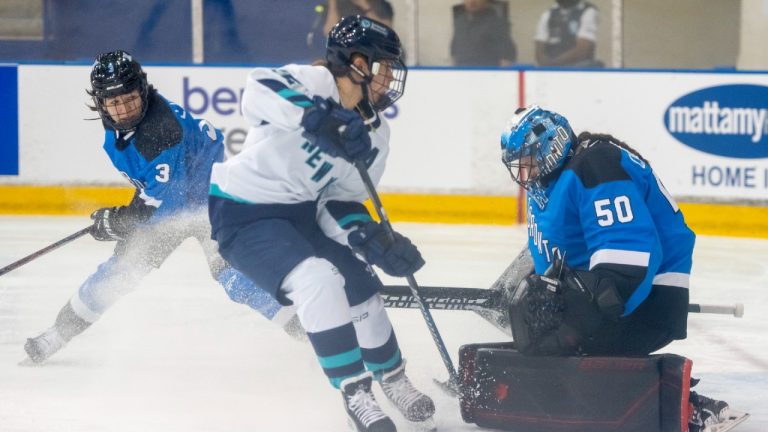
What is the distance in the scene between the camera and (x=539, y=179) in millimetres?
3070

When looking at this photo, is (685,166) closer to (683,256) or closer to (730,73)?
(730,73)

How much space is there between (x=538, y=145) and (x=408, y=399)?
69 centimetres

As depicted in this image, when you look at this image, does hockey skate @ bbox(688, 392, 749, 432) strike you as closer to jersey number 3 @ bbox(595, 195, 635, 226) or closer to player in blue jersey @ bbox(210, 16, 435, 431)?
jersey number 3 @ bbox(595, 195, 635, 226)

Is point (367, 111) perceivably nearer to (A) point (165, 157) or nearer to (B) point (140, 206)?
(A) point (165, 157)

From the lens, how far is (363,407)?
292 cm

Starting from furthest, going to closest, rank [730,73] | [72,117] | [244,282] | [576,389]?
[72,117] < [730,73] < [244,282] < [576,389]

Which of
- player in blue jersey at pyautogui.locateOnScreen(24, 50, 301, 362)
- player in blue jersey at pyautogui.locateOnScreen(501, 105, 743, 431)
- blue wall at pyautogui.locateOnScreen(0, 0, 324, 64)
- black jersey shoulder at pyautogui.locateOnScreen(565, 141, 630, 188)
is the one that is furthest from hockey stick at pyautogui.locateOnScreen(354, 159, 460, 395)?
blue wall at pyautogui.locateOnScreen(0, 0, 324, 64)

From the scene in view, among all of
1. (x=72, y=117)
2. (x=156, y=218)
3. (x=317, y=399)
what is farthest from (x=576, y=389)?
(x=72, y=117)

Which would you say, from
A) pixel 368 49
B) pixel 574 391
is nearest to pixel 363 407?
pixel 574 391

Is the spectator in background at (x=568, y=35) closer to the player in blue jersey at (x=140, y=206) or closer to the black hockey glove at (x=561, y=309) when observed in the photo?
the player in blue jersey at (x=140, y=206)

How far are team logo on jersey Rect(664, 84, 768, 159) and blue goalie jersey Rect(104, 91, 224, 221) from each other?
3.01m

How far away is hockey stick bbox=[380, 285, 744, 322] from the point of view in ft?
11.5

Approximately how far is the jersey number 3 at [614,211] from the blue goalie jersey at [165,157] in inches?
59.6

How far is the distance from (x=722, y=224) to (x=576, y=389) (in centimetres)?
354
